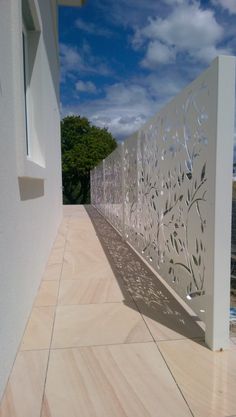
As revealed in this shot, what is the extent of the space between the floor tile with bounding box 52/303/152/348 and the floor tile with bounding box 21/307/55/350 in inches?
2.2

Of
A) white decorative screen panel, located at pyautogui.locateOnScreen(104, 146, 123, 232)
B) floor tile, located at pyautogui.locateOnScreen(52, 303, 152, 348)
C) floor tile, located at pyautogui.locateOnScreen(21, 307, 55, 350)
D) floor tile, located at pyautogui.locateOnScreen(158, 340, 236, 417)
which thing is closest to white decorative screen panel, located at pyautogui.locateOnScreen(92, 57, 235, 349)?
floor tile, located at pyautogui.locateOnScreen(158, 340, 236, 417)

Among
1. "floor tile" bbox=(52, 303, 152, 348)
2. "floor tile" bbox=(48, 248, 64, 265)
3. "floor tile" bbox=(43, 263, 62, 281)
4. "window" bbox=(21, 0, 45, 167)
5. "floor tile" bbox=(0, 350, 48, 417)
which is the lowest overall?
"floor tile" bbox=(0, 350, 48, 417)

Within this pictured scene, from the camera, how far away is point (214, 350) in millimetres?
2078

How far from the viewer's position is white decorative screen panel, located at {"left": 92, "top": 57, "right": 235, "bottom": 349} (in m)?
1.91

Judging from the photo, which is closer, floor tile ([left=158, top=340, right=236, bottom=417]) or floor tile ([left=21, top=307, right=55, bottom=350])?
floor tile ([left=158, top=340, right=236, bottom=417])

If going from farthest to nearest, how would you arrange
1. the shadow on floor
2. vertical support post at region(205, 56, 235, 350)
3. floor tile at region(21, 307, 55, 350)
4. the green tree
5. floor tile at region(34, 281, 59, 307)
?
the green tree
floor tile at region(34, 281, 59, 307)
the shadow on floor
floor tile at region(21, 307, 55, 350)
vertical support post at region(205, 56, 235, 350)

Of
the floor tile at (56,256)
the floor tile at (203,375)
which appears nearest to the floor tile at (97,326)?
the floor tile at (203,375)

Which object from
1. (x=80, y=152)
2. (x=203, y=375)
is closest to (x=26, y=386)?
(x=203, y=375)

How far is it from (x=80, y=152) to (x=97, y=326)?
60.3 ft

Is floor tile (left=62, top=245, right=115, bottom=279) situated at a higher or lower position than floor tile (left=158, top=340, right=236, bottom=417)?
higher

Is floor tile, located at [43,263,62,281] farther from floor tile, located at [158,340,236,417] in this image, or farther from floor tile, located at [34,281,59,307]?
floor tile, located at [158,340,236,417]

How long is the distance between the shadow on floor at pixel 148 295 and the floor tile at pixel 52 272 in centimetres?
73

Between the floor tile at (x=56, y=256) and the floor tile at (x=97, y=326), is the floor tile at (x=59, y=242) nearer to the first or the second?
the floor tile at (x=56, y=256)

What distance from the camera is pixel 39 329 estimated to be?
7.91 feet
